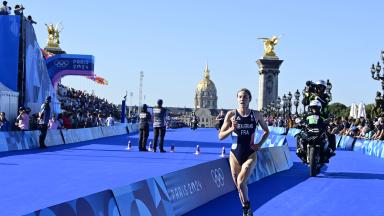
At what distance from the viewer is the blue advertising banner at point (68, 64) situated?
4262cm

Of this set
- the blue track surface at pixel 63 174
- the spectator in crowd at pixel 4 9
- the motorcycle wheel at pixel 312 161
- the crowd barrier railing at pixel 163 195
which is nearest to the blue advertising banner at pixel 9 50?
the spectator in crowd at pixel 4 9

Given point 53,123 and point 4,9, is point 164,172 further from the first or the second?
point 4,9

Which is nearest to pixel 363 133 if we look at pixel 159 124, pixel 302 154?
pixel 159 124

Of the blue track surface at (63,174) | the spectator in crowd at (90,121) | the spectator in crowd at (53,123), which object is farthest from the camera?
the spectator in crowd at (90,121)

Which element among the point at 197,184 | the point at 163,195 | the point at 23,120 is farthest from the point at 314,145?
the point at 23,120

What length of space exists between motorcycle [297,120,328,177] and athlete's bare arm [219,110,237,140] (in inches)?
246

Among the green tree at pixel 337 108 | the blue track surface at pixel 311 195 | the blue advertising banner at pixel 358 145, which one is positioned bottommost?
the blue track surface at pixel 311 195

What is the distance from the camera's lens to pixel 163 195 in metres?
8.16

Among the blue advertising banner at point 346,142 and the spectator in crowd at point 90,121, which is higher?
the spectator in crowd at point 90,121

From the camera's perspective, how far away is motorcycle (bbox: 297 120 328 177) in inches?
579

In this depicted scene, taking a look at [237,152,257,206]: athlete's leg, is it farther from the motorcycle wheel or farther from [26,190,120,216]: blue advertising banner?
the motorcycle wheel

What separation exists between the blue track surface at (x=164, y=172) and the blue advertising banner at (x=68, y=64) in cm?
2391

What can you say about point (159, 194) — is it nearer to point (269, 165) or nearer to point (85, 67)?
point (269, 165)

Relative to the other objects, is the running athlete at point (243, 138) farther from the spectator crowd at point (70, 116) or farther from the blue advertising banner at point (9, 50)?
the blue advertising banner at point (9, 50)
